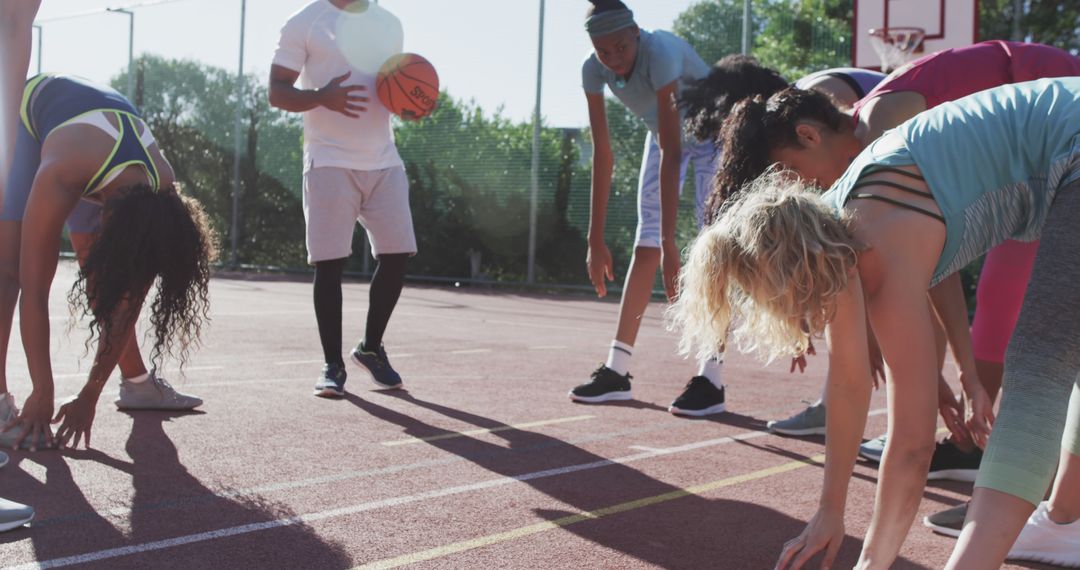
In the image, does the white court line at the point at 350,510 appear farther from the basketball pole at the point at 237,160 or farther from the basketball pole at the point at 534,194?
the basketball pole at the point at 237,160

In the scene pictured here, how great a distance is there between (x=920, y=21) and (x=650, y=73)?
9305 millimetres

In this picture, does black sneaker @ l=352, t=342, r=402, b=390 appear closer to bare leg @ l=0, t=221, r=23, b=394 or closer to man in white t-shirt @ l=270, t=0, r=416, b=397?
man in white t-shirt @ l=270, t=0, r=416, b=397

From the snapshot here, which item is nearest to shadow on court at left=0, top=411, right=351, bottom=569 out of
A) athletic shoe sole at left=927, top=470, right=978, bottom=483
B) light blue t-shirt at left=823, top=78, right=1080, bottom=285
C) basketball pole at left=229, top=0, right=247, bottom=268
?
light blue t-shirt at left=823, top=78, right=1080, bottom=285

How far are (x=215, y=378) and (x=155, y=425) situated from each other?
1.35 meters

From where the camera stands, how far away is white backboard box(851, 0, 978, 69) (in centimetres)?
1280

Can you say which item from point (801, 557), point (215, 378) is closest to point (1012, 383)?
point (801, 557)

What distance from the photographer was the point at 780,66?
15.1 meters

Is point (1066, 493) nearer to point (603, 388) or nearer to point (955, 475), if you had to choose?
point (955, 475)

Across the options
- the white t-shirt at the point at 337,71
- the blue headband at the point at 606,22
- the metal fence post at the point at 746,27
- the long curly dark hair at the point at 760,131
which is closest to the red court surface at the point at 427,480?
the long curly dark hair at the point at 760,131

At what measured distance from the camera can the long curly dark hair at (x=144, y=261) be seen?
135 inches

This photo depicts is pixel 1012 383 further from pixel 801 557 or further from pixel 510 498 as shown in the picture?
pixel 510 498

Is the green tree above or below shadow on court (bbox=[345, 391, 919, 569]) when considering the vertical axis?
above

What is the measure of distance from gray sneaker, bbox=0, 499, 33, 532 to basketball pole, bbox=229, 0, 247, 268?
61.9ft

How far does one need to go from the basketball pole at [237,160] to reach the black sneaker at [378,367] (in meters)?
16.4
